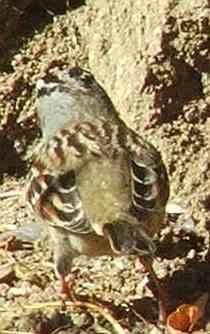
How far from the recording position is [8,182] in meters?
8.12

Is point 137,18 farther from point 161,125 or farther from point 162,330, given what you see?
point 162,330

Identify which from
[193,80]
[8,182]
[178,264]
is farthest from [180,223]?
[8,182]

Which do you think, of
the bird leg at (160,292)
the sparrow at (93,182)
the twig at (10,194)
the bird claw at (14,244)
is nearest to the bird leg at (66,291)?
the sparrow at (93,182)

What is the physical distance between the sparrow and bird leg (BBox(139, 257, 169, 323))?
1cm

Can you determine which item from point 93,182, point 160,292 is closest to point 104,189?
point 93,182

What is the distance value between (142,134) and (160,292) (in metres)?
1.09

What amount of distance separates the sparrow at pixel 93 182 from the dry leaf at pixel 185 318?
0.23 metres

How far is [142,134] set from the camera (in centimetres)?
751

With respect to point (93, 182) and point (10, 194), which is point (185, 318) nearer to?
point (93, 182)

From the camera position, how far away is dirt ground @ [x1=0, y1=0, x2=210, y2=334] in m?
6.83

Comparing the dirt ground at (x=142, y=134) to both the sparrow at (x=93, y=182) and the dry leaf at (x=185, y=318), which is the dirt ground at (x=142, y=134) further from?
the sparrow at (x=93, y=182)

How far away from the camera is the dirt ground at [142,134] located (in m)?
6.83

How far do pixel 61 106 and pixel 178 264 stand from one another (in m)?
1.02

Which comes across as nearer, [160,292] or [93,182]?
[93,182]
